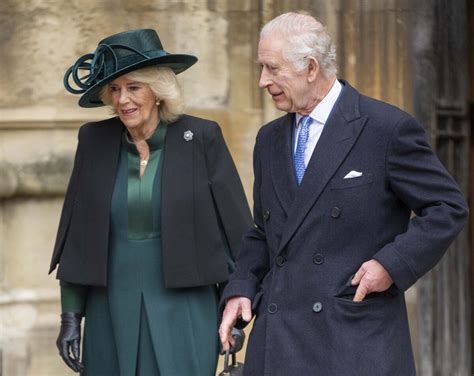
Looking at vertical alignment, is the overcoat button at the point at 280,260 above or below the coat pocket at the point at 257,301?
above

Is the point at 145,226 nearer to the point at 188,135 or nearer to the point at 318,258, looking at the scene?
the point at 188,135

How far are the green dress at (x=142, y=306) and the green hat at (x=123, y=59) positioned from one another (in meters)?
0.24

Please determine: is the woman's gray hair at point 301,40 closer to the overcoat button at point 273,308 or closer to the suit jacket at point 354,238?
the suit jacket at point 354,238

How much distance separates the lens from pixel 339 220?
15.2ft

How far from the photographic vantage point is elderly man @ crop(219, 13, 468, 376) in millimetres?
4570

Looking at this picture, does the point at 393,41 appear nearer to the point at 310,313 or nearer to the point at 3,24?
the point at 3,24

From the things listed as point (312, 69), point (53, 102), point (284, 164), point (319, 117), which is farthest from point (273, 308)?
point (53, 102)

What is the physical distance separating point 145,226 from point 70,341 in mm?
550

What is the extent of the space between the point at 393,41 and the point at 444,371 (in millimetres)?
1904

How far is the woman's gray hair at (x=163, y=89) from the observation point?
19.1 feet

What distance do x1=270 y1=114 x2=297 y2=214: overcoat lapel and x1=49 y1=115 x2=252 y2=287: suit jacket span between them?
887 millimetres

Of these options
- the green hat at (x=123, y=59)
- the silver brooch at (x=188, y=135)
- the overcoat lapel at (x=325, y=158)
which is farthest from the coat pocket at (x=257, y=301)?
the green hat at (x=123, y=59)

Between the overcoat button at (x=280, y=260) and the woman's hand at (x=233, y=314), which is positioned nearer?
the overcoat button at (x=280, y=260)

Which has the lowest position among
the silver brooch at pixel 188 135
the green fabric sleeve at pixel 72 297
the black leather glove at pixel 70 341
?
the black leather glove at pixel 70 341
